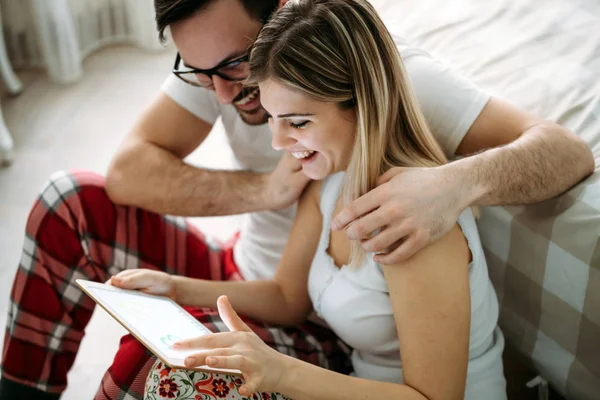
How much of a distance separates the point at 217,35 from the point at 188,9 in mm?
66

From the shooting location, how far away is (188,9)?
127 cm

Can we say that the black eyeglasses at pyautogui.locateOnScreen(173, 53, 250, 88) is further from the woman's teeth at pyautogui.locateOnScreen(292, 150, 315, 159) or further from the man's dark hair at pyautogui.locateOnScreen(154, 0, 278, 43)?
the woman's teeth at pyautogui.locateOnScreen(292, 150, 315, 159)

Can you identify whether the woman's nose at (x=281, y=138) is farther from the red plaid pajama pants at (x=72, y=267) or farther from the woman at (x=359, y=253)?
the red plaid pajama pants at (x=72, y=267)

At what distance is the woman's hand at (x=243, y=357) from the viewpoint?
100 cm

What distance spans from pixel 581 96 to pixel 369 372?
0.64 metres

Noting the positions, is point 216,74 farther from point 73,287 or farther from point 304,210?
point 73,287

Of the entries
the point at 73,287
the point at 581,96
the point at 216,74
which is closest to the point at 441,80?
the point at 581,96

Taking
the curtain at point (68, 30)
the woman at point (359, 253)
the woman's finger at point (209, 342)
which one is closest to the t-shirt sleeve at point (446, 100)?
the woman at point (359, 253)

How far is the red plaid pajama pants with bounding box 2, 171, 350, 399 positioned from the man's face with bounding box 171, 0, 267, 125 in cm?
34

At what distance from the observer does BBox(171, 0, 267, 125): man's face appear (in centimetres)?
128

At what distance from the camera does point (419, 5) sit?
168cm

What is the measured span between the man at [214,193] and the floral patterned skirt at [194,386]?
108mm

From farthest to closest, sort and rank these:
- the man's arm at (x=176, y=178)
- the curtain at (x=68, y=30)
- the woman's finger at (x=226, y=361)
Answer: the curtain at (x=68, y=30) → the man's arm at (x=176, y=178) → the woman's finger at (x=226, y=361)

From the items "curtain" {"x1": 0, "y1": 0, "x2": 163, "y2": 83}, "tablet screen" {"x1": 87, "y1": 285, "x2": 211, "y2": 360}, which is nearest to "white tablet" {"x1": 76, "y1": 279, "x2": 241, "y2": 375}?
"tablet screen" {"x1": 87, "y1": 285, "x2": 211, "y2": 360}
